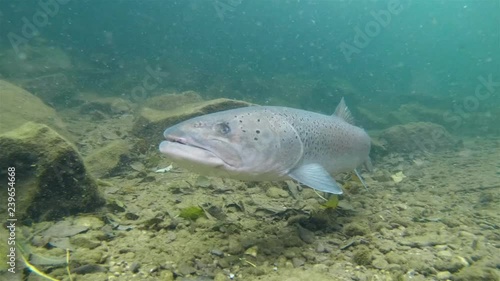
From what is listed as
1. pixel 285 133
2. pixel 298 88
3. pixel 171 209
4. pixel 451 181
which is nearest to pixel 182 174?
pixel 171 209

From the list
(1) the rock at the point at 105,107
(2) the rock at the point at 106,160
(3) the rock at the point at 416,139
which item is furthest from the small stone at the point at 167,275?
(1) the rock at the point at 105,107

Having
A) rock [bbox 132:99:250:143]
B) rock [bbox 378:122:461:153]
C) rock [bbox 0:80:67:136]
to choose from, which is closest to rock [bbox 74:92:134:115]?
rock [bbox 0:80:67:136]

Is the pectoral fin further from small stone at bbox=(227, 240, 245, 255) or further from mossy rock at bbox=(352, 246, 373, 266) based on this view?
small stone at bbox=(227, 240, 245, 255)

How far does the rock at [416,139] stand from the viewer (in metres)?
11.0

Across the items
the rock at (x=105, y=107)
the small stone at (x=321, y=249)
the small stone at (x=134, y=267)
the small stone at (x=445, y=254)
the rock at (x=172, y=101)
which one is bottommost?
the rock at (x=105, y=107)

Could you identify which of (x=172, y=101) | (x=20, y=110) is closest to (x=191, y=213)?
(x=20, y=110)

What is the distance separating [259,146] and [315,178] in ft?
2.44

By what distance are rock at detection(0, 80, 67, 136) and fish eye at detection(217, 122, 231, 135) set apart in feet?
15.7

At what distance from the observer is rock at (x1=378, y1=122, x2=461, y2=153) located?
36.1 ft

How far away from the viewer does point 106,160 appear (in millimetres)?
5867

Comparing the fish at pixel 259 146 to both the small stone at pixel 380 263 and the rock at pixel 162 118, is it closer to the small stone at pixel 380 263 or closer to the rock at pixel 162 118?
the small stone at pixel 380 263

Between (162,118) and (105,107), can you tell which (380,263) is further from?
(105,107)

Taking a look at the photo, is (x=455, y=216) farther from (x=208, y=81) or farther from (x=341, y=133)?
(x=208, y=81)

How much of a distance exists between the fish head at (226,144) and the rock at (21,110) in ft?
15.3
